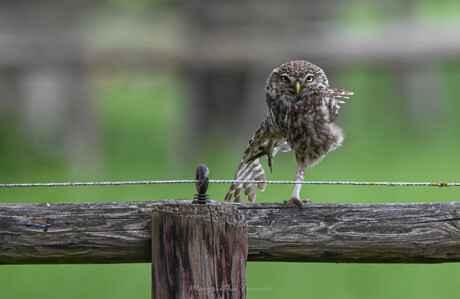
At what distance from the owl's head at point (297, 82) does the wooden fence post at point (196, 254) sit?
1098 millimetres

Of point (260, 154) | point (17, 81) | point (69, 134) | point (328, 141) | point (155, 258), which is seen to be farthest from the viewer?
point (17, 81)

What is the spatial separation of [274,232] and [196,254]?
34 cm

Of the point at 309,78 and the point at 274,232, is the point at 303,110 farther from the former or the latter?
the point at 274,232

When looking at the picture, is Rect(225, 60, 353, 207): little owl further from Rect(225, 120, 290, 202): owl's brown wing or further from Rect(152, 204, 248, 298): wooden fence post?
Rect(152, 204, 248, 298): wooden fence post

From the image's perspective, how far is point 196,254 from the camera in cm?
268

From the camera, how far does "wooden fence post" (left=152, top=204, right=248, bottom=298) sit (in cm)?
267

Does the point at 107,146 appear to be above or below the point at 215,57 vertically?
below

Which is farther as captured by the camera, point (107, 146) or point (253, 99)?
point (107, 146)

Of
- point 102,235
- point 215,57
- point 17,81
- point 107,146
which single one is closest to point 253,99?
point 215,57

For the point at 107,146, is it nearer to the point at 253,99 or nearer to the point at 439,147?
the point at 253,99

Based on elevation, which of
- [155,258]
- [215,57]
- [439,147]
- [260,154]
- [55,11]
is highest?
[55,11]

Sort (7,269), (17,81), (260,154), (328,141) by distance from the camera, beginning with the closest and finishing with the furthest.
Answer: (328,141) → (260,154) → (7,269) → (17,81)

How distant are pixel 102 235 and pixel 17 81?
9.69m

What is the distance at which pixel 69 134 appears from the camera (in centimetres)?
1096
